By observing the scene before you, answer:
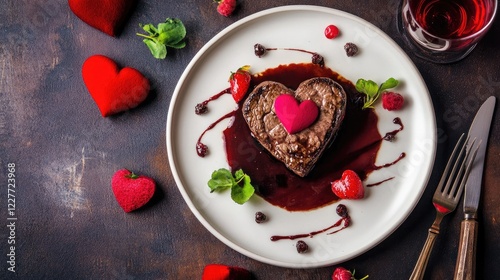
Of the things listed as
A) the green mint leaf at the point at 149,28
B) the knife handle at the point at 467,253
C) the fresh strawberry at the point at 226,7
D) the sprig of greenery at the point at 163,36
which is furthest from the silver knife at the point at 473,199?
the green mint leaf at the point at 149,28

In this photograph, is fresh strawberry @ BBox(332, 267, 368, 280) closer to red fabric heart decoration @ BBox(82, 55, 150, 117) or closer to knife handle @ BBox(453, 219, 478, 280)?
knife handle @ BBox(453, 219, 478, 280)

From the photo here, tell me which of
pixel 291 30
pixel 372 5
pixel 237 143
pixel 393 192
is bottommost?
pixel 237 143

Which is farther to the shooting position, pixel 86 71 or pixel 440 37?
pixel 86 71

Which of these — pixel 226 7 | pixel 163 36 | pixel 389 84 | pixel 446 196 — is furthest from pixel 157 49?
pixel 446 196

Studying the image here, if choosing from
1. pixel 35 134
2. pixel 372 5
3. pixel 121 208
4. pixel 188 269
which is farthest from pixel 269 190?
pixel 35 134

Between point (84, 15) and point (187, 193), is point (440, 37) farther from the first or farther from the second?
point (84, 15)

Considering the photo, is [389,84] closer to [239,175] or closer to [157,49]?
[239,175]

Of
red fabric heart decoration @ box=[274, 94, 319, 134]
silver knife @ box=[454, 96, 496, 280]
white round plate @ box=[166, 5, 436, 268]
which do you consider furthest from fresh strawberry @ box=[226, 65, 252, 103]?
silver knife @ box=[454, 96, 496, 280]
